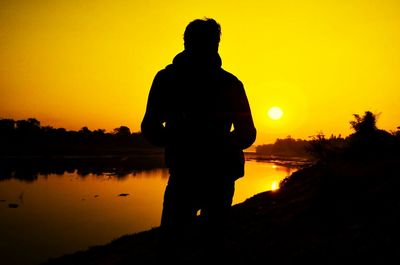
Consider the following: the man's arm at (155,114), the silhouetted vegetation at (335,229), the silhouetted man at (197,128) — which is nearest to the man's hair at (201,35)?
the silhouetted man at (197,128)

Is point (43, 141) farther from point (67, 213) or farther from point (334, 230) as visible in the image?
point (334, 230)

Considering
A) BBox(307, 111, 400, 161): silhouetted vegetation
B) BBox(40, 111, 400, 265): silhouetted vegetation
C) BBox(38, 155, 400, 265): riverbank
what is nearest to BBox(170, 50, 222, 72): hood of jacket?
BBox(40, 111, 400, 265): silhouetted vegetation

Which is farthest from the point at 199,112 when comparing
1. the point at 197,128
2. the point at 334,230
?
the point at 334,230

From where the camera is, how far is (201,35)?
→ 2900 mm

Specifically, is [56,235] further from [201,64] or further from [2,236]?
[201,64]

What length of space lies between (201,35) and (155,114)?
2.37 feet

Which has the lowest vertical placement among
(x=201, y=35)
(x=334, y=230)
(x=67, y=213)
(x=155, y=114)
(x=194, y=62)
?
(x=67, y=213)

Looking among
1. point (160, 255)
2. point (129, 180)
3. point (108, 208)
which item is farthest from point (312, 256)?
point (129, 180)

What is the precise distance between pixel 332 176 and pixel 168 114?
10639 millimetres

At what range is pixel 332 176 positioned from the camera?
12.3m

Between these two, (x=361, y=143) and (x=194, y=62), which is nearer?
(x=194, y=62)

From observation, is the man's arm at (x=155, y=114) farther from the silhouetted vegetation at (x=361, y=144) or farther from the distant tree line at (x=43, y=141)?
the distant tree line at (x=43, y=141)

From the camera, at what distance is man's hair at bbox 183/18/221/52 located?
290cm

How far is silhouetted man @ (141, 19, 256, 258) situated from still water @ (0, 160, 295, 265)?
27.5 meters
